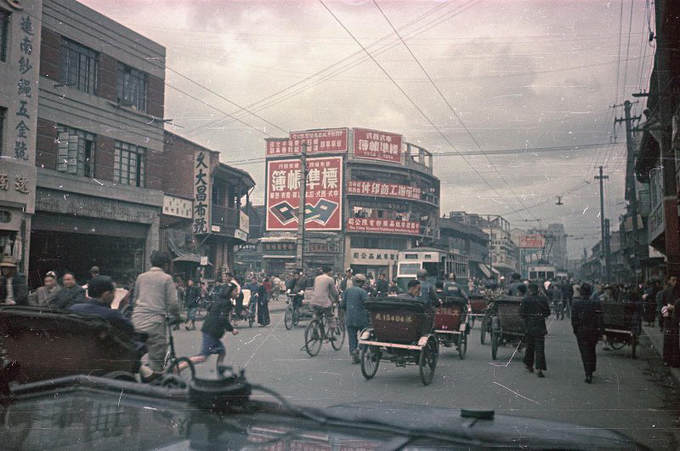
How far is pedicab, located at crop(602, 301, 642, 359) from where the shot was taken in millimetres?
9648

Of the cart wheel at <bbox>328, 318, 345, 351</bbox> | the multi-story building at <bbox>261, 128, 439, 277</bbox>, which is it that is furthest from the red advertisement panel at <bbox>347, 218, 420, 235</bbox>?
the cart wheel at <bbox>328, 318, 345, 351</bbox>

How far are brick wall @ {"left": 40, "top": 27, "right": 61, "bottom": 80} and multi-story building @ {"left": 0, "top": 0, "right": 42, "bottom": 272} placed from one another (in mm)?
41

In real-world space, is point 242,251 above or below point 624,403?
above

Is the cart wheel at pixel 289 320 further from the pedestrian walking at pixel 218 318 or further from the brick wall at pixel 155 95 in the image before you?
the brick wall at pixel 155 95

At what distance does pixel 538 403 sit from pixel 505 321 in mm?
4345

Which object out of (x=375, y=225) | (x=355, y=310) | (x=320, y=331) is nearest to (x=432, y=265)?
(x=320, y=331)

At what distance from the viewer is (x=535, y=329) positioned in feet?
25.0

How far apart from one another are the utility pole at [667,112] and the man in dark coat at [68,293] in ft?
29.4

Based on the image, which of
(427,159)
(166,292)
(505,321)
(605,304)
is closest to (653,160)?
(605,304)

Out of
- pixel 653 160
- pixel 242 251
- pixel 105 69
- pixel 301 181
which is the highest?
pixel 653 160

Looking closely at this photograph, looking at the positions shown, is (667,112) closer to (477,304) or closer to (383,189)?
(477,304)

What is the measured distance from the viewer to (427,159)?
4738 millimetres

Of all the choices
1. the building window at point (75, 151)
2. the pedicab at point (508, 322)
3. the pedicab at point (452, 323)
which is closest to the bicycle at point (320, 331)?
the pedicab at point (452, 323)

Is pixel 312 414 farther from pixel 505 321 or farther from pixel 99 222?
pixel 505 321
